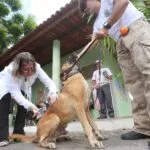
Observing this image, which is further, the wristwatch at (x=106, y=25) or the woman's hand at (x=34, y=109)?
the woman's hand at (x=34, y=109)

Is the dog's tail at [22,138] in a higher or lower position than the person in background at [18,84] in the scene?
lower

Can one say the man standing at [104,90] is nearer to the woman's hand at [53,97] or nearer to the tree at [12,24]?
the woman's hand at [53,97]

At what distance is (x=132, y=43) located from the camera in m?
3.87

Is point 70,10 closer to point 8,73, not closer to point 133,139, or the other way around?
point 8,73

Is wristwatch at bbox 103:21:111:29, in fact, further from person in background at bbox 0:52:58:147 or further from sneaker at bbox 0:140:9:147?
sneaker at bbox 0:140:9:147

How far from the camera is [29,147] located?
4.64 meters

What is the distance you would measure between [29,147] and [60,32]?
6.64 meters

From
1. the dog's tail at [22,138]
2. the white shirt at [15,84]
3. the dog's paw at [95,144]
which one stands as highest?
the white shirt at [15,84]

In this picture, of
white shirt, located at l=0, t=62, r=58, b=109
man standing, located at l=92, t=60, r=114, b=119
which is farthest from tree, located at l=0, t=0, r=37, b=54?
white shirt, located at l=0, t=62, r=58, b=109

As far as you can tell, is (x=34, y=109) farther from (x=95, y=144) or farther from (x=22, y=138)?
(x=95, y=144)

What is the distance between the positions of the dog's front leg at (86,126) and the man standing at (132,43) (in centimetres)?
40

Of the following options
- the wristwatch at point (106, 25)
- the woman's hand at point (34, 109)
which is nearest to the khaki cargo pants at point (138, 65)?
the wristwatch at point (106, 25)

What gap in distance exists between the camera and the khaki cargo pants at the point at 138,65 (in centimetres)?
374

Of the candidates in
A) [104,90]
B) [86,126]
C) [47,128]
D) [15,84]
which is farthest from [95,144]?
[104,90]
